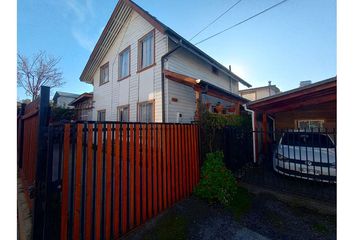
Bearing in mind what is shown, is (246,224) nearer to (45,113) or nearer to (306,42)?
(45,113)

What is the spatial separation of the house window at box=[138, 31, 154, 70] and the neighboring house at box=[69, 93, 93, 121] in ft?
21.9

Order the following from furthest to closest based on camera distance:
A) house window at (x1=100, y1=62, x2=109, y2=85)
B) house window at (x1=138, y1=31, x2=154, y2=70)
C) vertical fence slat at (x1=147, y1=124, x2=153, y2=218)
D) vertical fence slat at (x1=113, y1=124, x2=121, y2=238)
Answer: house window at (x1=100, y1=62, x2=109, y2=85) < house window at (x1=138, y1=31, x2=154, y2=70) < vertical fence slat at (x1=147, y1=124, x2=153, y2=218) < vertical fence slat at (x1=113, y1=124, x2=121, y2=238)

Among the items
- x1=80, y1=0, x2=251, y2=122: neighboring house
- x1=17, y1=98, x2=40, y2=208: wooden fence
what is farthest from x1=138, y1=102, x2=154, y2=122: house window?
x1=17, y1=98, x2=40, y2=208: wooden fence

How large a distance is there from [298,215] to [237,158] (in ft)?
9.20

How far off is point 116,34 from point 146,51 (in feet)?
11.5

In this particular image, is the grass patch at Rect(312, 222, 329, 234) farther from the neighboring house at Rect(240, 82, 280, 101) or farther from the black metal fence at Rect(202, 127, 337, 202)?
the neighboring house at Rect(240, 82, 280, 101)

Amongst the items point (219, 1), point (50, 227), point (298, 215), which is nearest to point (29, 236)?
point (50, 227)

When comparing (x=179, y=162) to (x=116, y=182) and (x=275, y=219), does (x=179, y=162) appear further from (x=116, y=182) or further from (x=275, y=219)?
(x=275, y=219)

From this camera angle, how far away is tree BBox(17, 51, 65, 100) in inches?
894

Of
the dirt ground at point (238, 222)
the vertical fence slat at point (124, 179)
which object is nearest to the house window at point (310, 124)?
the dirt ground at point (238, 222)

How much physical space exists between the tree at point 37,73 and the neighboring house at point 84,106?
11636 mm

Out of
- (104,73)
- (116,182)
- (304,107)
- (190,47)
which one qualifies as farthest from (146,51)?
(304,107)

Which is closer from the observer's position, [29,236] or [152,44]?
[29,236]
